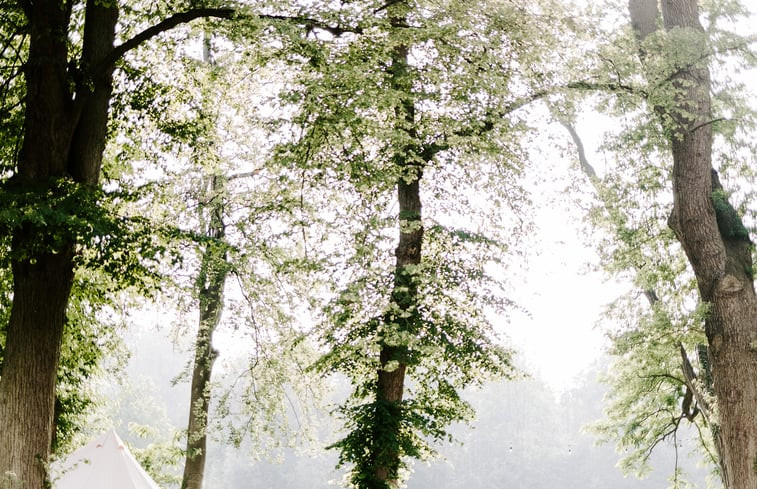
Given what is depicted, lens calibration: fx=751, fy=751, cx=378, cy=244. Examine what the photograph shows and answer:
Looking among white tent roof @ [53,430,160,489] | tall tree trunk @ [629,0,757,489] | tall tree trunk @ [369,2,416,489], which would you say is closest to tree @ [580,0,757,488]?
tall tree trunk @ [629,0,757,489]

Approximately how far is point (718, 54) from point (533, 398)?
55734 mm

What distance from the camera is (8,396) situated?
23.6 feet

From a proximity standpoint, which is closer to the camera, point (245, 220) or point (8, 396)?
point (8, 396)

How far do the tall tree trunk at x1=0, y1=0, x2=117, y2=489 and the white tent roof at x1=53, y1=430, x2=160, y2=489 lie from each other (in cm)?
426

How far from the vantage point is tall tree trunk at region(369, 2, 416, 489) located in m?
10.2

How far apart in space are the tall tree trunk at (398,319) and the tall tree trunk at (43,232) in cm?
373

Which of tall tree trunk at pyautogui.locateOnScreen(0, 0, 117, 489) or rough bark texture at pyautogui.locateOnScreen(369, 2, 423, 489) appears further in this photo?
rough bark texture at pyautogui.locateOnScreen(369, 2, 423, 489)

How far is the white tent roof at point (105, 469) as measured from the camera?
11359mm

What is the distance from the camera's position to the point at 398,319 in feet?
34.9

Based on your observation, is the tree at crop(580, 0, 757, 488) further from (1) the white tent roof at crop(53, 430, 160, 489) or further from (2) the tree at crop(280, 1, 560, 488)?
(1) the white tent roof at crop(53, 430, 160, 489)

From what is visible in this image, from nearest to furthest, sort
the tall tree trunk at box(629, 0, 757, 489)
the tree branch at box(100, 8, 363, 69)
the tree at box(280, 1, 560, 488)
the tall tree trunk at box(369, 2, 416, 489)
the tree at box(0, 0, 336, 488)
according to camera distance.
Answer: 1. the tree at box(0, 0, 336, 488)
2. the tree branch at box(100, 8, 363, 69)
3. the tall tree trunk at box(629, 0, 757, 489)
4. the tree at box(280, 1, 560, 488)
5. the tall tree trunk at box(369, 2, 416, 489)

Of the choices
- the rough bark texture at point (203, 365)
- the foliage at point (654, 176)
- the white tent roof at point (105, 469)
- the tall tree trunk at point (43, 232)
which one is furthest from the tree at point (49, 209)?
the foliage at point (654, 176)

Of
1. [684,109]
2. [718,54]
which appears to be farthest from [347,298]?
[718,54]

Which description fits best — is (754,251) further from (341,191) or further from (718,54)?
(341,191)
